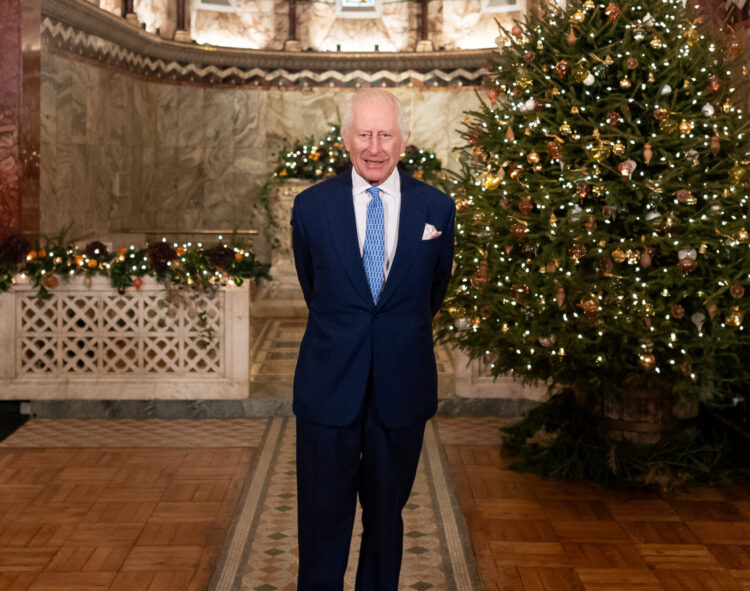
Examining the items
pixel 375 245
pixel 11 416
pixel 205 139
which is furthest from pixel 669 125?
pixel 205 139

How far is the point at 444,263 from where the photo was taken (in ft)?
10.6

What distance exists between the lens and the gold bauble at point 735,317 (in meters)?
4.63

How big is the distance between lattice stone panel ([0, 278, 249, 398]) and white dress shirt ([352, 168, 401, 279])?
3.87 metres

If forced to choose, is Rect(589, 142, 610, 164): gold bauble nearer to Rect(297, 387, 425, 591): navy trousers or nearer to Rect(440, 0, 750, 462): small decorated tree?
Rect(440, 0, 750, 462): small decorated tree

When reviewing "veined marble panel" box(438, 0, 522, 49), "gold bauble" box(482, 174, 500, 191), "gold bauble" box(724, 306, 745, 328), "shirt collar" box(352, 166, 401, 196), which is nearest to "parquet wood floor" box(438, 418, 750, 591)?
"gold bauble" box(724, 306, 745, 328)

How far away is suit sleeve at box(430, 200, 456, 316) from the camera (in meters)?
3.14

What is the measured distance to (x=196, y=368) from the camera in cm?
689

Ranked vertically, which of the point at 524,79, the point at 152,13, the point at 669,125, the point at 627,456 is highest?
the point at 152,13

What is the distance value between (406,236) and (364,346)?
349 millimetres

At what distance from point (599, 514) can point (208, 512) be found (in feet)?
6.29

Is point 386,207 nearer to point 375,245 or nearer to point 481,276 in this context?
point 375,245

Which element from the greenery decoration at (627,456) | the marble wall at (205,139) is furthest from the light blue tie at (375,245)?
the marble wall at (205,139)

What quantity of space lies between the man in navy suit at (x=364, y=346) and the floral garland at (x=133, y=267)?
12.4ft

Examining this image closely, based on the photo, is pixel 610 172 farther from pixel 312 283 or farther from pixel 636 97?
pixel 312 283
